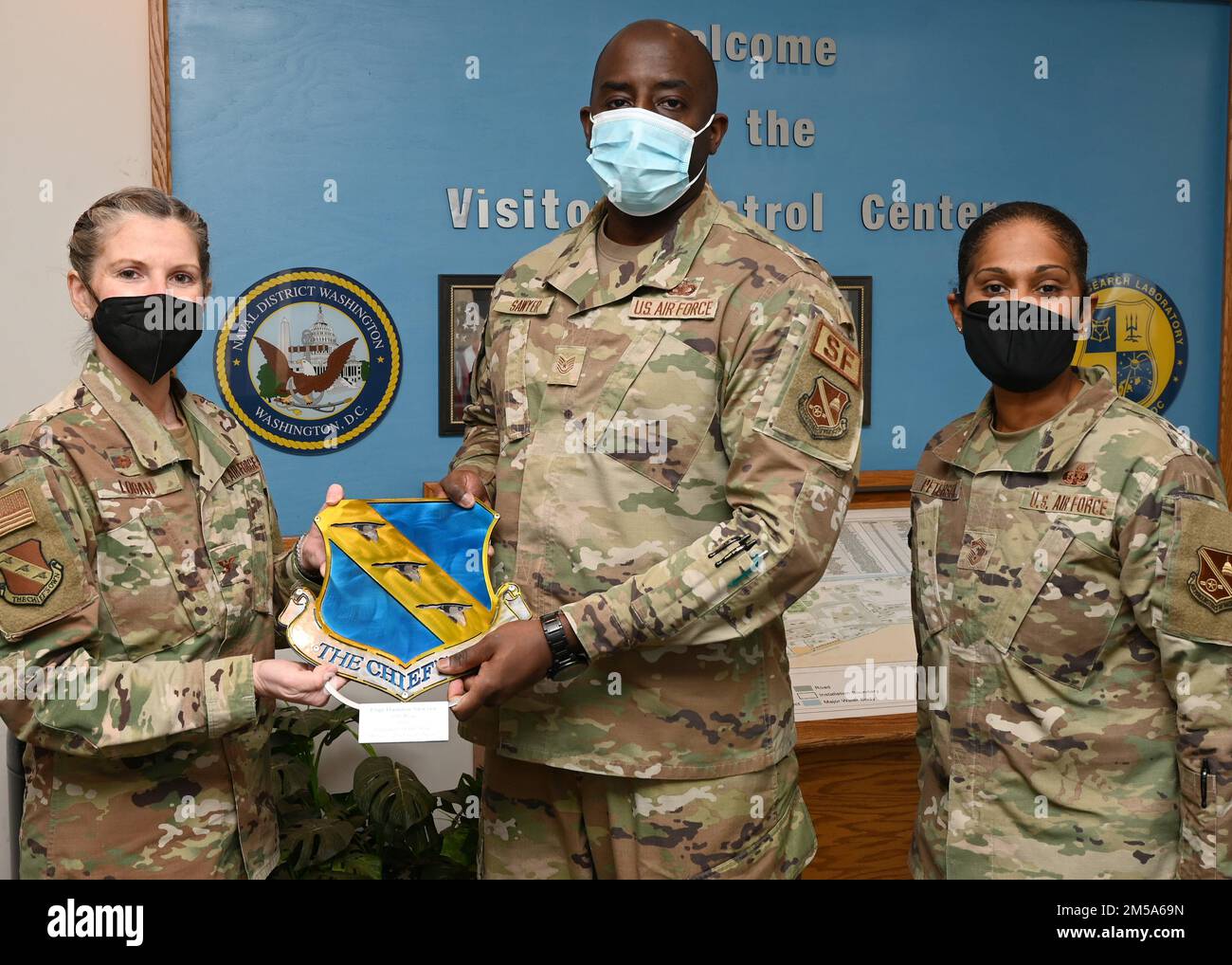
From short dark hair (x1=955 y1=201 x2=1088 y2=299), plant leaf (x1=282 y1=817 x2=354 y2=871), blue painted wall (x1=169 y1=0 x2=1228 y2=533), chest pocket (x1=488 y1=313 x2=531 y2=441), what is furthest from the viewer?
blue painted wall (x1=169 y1=0 x2=1228 y2=533)

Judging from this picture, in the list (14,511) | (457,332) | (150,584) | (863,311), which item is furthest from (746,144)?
(14,511)

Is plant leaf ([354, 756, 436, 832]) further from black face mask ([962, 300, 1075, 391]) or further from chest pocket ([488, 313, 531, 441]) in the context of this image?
black face mask ([962, 300, 1075, 391])

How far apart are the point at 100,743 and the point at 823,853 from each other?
5.40 feet

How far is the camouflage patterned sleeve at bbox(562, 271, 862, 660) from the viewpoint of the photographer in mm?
1667

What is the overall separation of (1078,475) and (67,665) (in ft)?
4.80

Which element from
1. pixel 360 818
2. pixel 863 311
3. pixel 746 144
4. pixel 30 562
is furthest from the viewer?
pixel 863 311

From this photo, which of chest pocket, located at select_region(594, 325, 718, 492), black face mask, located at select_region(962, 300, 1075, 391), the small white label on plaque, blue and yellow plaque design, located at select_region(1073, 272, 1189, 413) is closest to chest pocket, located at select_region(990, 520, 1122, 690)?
black face mask, located at select_region(962, 300, 1075, 391)

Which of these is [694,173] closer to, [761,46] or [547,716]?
[547,716]

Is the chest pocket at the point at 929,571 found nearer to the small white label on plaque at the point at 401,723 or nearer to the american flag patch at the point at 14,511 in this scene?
the small white label on plaque at the point at 401,723

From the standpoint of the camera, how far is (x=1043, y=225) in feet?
5.73

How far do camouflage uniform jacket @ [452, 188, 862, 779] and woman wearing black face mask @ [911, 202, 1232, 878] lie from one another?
238mm

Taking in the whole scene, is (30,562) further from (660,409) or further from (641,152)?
(641,152)

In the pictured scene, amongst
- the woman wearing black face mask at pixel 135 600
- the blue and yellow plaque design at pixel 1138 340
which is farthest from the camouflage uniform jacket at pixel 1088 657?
the blue and yellow plaque design at pixel 1138 340
